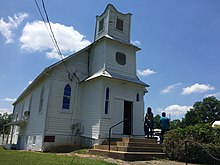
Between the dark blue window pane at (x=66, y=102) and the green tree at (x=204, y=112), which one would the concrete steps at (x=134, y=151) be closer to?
the dark blue window pane at (x=66, y=102)

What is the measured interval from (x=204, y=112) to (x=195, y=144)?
69.5m

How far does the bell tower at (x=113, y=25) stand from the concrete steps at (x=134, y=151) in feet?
28.3

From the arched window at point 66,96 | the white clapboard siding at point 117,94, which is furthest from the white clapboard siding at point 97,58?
the arched window at point 66,96

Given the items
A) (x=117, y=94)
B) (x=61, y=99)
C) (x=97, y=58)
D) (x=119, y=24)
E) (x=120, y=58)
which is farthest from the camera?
(x=119, y=24)

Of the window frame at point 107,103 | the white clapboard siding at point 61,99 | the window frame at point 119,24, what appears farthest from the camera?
the window frame at point 119,24

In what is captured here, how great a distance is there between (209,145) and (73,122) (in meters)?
9.35

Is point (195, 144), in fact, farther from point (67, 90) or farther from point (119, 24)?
point (119, 24)

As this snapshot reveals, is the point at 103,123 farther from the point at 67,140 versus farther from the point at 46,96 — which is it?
the point at 46,96

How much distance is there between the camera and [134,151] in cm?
1077

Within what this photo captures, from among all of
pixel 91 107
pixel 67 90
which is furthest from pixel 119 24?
pixel 91 107

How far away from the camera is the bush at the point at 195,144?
958 centimetres

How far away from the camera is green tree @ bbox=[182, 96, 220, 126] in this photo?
231 feet

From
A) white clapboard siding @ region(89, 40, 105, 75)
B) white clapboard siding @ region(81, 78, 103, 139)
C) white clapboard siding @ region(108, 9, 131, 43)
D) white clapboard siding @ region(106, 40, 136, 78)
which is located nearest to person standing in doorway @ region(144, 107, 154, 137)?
white clapboard siding @ region(81, 78, 103, 139)

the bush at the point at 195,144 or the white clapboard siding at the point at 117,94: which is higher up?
the white clapboard siding at the point at 117,94
